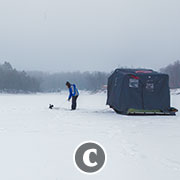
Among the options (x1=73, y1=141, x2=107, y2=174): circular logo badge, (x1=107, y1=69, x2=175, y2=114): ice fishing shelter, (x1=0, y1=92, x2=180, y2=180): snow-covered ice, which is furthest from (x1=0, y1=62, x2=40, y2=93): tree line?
(x1=73, y1=141, x2=107, y2=174): circular logo badge

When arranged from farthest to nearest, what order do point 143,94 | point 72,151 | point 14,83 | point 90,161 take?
point 14,83
point 143,94
point 72,151
point 90,161

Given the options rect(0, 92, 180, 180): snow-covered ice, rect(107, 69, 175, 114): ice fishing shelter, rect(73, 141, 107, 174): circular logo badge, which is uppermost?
rect(107, 69, 175, 114): ice fishing shelter

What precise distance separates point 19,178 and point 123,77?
7144 mm

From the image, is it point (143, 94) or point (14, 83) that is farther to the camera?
point (14, 83)

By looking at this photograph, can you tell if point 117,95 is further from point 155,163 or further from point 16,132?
point 155,163

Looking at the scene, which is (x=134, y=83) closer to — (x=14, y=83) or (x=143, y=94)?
(x=143, y=94)

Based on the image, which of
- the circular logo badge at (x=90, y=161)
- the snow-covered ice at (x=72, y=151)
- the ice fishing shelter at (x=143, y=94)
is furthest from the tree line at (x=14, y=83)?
the circular logo badge at (x=90, y=161)

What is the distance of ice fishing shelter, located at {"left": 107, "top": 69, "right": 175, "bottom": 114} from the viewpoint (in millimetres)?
8859

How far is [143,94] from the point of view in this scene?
8938mm

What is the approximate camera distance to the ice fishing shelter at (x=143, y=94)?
8.86 m

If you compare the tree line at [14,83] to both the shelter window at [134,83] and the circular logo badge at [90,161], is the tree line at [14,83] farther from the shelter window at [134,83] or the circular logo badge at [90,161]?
the circular logo badge at [90,161]

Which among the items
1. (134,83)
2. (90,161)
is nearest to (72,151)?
(90,161)

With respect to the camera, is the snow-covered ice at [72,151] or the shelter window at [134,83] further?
the shelter window at [134,83]

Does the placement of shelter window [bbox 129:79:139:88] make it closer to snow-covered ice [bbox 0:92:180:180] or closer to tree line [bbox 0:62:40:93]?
snow-covered ice [bbox 0:92:180:180]
